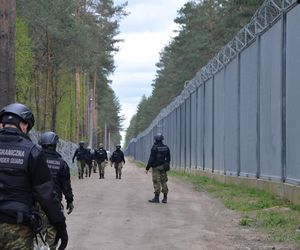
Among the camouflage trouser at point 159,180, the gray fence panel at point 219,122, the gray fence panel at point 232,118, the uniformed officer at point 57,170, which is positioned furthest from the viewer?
the gray fence panel at point 219,122

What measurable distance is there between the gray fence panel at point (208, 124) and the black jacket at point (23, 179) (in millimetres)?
25194

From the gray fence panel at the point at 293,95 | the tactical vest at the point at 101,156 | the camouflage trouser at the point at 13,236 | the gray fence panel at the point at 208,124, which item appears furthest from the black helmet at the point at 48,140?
the tactical vest at the point at 101,156

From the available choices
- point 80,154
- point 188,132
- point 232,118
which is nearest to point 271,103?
point 232,118

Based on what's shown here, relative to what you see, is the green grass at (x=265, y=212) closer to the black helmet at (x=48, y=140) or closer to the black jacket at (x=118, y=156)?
the black helmet at (x=48, y=140)

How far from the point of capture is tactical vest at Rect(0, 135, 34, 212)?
4770mm

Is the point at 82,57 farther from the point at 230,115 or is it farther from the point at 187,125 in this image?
the point at 230,115

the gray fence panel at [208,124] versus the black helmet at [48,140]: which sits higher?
the gray fence panel at [208,124]

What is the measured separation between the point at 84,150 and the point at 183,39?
Answer: 28469 mm

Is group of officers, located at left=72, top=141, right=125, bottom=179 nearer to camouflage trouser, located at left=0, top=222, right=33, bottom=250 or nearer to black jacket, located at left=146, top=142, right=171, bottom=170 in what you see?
black jacket, located at left=146, top=142, right=171, bottom=170

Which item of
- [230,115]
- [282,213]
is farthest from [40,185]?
[230,115]

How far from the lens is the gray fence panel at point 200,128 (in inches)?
1309

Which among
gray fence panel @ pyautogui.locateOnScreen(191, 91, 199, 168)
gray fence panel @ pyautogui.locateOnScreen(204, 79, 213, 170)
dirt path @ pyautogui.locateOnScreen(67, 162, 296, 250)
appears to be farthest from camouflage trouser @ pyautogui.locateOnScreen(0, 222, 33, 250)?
gray fence panel @ pyautogui.locateOnScreen(191, 91, 199, 168)

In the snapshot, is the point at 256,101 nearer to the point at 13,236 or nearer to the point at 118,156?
the point at 118,156

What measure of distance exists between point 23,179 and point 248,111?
17.5 m
